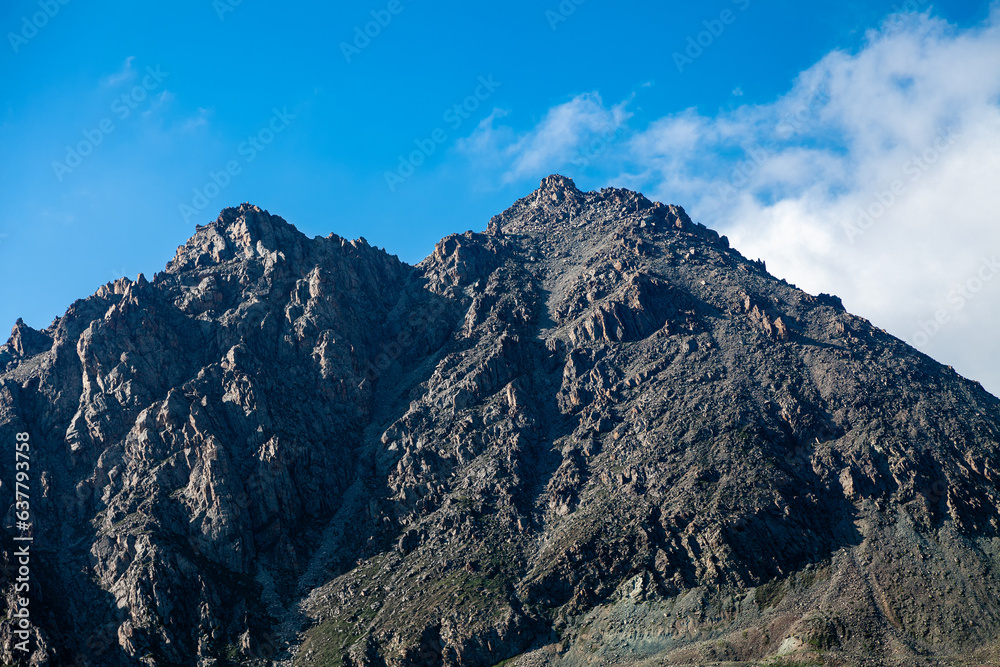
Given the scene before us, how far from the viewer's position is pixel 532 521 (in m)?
163

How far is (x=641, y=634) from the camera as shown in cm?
13112

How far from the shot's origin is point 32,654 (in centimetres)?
12494

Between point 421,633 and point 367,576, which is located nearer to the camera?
point 421,633

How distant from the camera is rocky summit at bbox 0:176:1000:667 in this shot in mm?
131375

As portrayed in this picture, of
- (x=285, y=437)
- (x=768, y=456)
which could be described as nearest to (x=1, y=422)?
(x=285, y=437)

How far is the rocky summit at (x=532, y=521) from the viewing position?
131 metres

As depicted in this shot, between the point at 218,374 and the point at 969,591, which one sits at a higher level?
the point at 218,374

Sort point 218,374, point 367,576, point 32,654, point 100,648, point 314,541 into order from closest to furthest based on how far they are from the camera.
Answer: point 32,654, point 100,648, point 367,576, point 314,541, point 218,374

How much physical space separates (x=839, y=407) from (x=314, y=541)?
13589 centimetres

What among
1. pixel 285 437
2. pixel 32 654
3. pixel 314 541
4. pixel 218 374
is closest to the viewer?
pixel 32 654

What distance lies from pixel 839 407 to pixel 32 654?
182198 mm

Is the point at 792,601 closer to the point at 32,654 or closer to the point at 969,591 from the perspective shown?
the point at 969,591

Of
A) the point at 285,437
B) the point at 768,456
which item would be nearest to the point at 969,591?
the point at 768,456

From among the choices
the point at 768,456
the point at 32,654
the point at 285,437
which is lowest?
the point at 768,456
